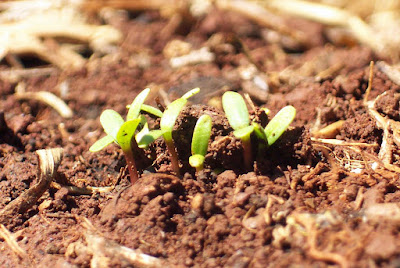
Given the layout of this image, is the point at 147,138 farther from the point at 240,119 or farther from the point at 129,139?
the point at 240,119

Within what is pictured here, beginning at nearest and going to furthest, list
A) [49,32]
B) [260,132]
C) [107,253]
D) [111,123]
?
[107,253] < [260,132] < [111,123] < [49,32]

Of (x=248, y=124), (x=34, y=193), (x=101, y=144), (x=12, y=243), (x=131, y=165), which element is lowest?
(x=12, y=243)

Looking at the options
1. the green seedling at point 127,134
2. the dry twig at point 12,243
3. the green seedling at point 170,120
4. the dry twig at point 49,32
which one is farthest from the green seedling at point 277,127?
the dry twig at point 49,32

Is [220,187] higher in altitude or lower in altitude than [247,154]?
lower

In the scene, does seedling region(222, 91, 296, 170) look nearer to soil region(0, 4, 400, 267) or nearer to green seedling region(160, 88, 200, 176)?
soil region(0, 4, 400, 267)

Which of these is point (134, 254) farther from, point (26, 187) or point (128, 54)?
point (128, 54)

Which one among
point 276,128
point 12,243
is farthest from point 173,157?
point 12,243
